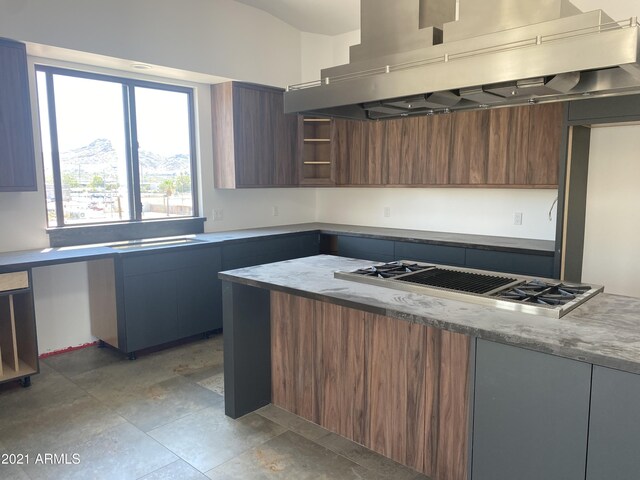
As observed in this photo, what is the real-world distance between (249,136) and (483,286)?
313 cm

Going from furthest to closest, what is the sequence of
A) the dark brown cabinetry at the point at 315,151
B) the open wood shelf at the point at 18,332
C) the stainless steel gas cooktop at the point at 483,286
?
the dark brown cabinetry at the point at 315,151, the open wood shelf at the point at 18,332, the stainless steel gas cooktop at the point at 483,286

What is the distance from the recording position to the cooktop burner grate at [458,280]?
7.36ft

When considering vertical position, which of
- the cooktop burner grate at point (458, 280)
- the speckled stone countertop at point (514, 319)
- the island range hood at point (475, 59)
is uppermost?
the island range hood at point (475, 59)

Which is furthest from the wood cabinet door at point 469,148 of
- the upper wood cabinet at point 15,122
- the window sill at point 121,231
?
the upper wood cabinet at point 15,122

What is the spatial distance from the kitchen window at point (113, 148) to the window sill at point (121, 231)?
7 cm

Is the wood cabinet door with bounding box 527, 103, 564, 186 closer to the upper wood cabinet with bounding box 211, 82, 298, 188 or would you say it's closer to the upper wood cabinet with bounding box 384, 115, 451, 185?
the upper wood cabinet with bounding box 384, 115, 451, 185

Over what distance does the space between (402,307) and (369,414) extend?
821 millimetres

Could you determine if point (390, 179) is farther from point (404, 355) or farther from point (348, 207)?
point (404, 355)

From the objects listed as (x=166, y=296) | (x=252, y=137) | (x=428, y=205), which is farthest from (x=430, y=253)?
(x=166, y=296)

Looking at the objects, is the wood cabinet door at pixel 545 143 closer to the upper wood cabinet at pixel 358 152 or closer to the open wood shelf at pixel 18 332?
the upper wood cabinet at pixel 358 152

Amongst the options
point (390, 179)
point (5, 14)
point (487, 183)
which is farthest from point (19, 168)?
point (487, 183)

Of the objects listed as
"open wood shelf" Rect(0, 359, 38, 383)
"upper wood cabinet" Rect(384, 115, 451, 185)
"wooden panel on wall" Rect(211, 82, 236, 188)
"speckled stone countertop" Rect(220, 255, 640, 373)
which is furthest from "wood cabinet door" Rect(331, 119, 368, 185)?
"open wood shelf" Rect(0, 359, 38, 383)

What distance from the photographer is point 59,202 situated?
3889 mm

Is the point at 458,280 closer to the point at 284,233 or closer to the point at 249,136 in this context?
the point at 284,233
